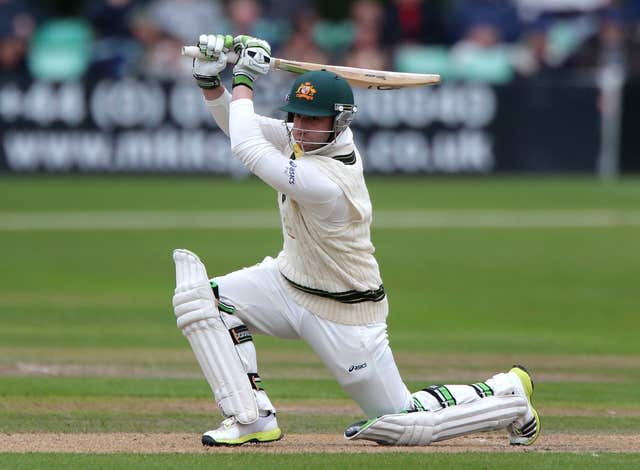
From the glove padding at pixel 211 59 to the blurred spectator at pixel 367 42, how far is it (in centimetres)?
1372

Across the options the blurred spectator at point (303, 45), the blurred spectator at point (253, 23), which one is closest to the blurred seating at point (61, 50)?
the blurred spectator at point (253, 23)

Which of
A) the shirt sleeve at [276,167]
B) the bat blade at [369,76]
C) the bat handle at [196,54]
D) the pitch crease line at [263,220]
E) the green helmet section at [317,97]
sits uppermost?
the bat handle at [196,54]

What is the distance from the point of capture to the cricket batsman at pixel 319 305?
6289 mm

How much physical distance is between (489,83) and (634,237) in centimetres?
563

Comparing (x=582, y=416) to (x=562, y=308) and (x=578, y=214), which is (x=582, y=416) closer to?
(x=562, y=308)

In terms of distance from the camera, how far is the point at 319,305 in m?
6.42

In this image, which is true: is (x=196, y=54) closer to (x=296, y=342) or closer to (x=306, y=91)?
(x=306, y=91)

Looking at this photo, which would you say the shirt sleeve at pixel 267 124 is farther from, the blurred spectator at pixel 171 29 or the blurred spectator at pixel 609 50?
the blurred spectator at pixel 609 50

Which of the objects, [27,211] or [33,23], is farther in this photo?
[33,23]

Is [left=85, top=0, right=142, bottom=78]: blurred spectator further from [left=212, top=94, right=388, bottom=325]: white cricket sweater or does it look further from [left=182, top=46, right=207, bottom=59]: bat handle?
[left=212, top=94, right=388, bottom=325]: white cricket sweater

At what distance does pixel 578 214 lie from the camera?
18078mm

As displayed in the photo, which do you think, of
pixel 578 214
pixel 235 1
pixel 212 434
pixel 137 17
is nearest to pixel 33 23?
pixel 137 17

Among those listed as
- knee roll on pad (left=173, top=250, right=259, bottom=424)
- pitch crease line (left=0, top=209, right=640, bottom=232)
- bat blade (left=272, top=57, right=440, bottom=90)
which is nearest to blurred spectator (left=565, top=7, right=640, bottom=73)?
pitch crease line (left=0, top=209, right=640, bottom=232)

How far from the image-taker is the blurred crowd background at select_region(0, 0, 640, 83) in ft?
68.9
